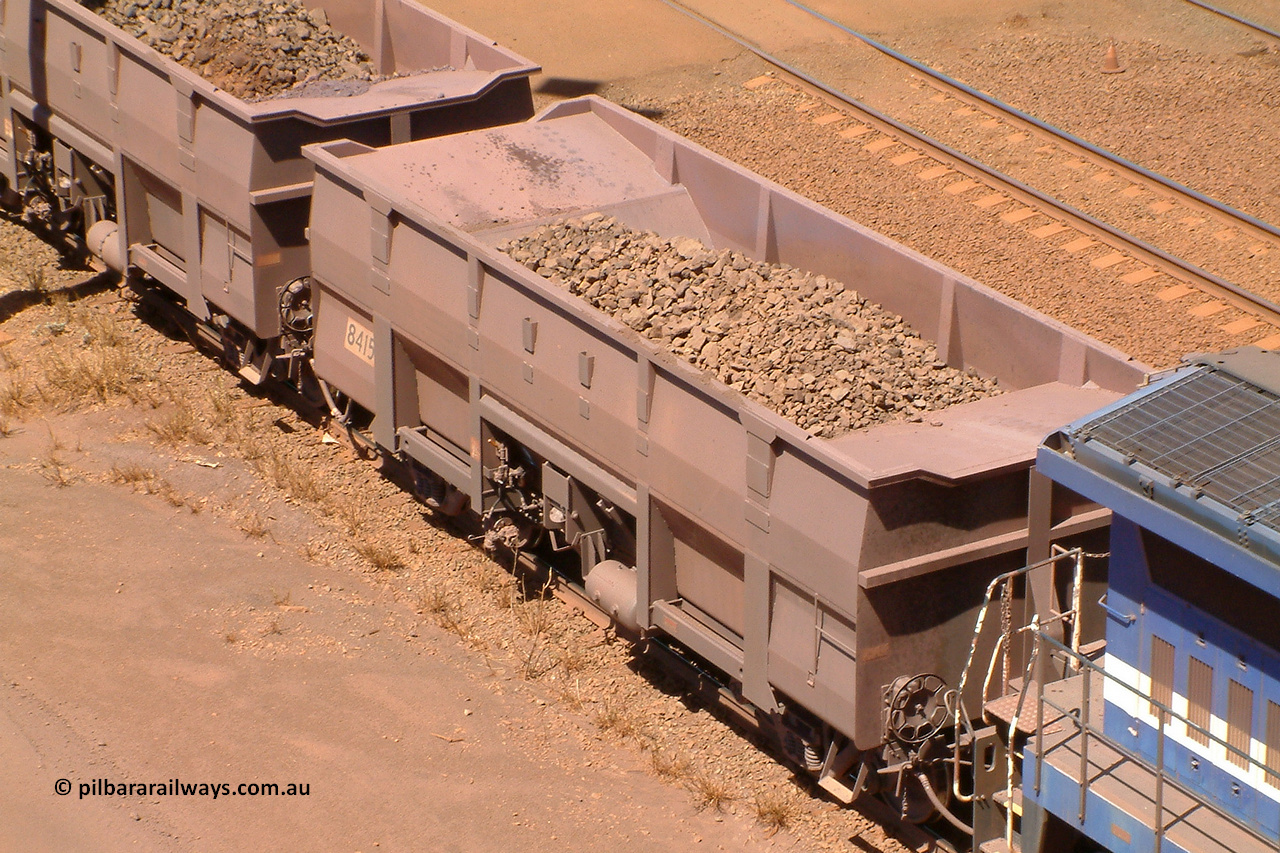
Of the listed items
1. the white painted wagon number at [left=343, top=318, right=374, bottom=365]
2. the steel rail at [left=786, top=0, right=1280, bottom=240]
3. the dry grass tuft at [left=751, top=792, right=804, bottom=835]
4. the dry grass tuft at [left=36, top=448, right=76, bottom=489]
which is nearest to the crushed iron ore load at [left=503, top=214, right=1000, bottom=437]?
the white painted wagon number at [left=343, top=318, right=374, bottom=365]

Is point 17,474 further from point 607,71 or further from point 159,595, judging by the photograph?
point 607,71

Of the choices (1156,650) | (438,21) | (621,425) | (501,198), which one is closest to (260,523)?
(501,198)

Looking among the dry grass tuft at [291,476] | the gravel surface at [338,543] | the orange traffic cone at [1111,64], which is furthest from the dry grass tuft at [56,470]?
the orange traffic cone at [1111,64]

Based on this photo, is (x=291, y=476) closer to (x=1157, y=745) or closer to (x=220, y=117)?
(x=220, y=117)

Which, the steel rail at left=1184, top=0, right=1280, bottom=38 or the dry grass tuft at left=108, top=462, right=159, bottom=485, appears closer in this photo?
the dry grass tuft at left=108, top=462, right=159, bottom=485

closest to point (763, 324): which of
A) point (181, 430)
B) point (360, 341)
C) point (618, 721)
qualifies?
point (618, 721)

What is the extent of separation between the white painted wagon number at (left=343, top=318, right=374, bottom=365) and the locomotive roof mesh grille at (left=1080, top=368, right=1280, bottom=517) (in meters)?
5.45

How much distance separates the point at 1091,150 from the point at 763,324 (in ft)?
25.1

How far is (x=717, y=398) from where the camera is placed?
7.55 meters

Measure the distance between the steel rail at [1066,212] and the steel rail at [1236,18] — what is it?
17.3 ft

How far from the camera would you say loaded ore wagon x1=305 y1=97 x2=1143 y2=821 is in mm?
7199

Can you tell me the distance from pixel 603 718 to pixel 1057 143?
28.9 ft

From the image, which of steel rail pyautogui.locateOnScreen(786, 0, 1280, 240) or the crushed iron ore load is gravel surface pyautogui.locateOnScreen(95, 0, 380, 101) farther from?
steel rail pyautogui.locateOnScreen(786, 0, 1280, 240)

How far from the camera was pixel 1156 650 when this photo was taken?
6.17 metres
